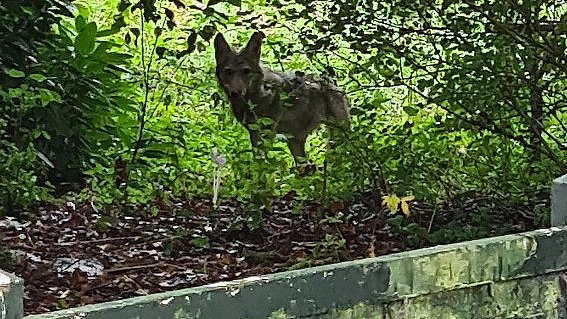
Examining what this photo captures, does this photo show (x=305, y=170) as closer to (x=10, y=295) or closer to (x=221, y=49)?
(x=221, y=49)

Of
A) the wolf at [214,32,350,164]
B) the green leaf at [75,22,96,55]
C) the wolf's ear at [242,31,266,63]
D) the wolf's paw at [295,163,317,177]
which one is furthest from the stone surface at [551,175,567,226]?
the green leaf at [75,22,96,55]

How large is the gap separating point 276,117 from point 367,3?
207 cm

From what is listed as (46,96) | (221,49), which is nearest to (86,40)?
(221,49)

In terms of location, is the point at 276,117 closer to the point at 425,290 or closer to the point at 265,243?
the point at 265,243

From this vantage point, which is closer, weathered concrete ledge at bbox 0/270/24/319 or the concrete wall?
weathered concrete ledge at bbox 0/270/24/319

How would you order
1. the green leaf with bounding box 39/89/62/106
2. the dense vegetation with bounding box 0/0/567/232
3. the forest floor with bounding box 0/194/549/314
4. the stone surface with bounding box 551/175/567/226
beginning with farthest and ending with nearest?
the green leaf with bounding box 39/89/62/106, the dense vegetation with bounding box 0/0/567/232, the forest floor with bounding box 0/194/549/314, the stone surface with bounding box 551/175/567/226

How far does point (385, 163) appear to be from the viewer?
6.05m

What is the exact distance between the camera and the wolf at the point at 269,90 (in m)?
7.83

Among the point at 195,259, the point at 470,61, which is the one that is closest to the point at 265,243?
the point at 195,259

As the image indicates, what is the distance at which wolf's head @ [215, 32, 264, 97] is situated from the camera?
7906 mm

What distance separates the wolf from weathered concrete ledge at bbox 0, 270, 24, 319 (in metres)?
5.31

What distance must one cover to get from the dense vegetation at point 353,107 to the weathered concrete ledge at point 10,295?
9.19 ft

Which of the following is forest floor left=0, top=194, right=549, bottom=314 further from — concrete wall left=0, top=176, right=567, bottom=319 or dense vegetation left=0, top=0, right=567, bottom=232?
concrete wall left=0, top=176, right=567, bottom=319

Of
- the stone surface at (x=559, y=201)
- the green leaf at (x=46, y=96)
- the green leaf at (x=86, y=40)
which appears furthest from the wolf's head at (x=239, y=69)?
the stone surface at (x=559, y=201)
